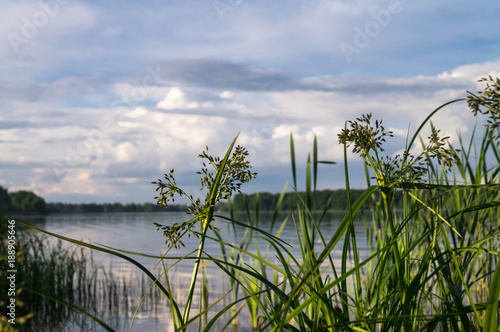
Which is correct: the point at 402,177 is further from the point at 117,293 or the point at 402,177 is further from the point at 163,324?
the point at 117,293

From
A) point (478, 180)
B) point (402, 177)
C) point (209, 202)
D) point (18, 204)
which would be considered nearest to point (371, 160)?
point (402, 177)

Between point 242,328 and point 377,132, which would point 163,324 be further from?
point 377,132

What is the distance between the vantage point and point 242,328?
7258 mm

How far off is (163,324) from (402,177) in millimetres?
7144

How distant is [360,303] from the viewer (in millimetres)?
1780

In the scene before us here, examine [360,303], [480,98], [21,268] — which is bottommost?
[21,268]

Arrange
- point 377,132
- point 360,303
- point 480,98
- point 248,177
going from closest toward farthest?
1. point 248,177
2. point 377,132
3. point 360,303
4. point 480,98

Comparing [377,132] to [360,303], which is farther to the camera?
[360,303]

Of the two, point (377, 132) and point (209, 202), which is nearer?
point (209, 202)

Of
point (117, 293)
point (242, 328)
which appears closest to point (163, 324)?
point (242, 328)

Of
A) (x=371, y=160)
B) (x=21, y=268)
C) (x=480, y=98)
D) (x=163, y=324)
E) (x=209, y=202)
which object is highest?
(x=480, y=98)

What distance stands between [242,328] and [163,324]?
1525 mm

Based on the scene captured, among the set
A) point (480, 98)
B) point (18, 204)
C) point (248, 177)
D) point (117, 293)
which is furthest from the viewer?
point (18, 204)

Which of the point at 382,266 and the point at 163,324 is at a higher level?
the point at 382,266
